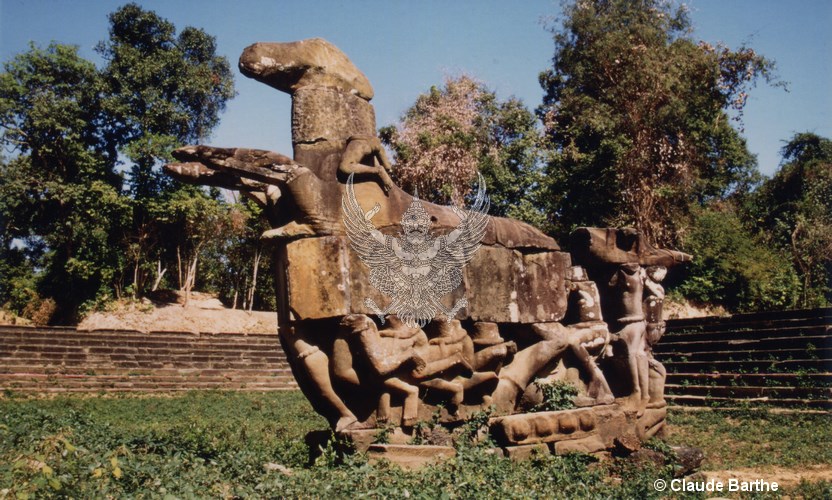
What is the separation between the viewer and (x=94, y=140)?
23.2 m

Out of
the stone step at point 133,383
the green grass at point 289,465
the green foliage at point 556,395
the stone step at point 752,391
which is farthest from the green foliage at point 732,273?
the green foliage at point 556,395

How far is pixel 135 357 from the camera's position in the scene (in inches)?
675

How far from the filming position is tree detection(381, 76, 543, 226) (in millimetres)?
21672

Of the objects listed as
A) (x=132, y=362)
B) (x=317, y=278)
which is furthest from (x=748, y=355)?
(x=132, y=362)

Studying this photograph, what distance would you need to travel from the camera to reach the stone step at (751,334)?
12586 mm

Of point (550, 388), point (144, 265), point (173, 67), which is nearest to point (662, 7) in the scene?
point (173, 67)

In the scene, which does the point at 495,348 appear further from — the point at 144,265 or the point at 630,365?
the point at 144,265

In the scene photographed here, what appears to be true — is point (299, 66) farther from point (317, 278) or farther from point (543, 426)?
point (543, 426)

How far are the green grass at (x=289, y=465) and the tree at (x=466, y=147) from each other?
12438 millimetres

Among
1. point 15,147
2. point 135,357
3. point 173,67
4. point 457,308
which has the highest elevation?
point 173,67

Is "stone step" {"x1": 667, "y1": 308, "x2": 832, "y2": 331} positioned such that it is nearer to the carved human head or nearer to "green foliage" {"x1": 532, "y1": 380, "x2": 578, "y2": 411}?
"green foliage" {"x1": 532, "y1": 380, "x2": 578, "y2": 411}

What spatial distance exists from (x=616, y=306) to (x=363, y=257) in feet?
12.0

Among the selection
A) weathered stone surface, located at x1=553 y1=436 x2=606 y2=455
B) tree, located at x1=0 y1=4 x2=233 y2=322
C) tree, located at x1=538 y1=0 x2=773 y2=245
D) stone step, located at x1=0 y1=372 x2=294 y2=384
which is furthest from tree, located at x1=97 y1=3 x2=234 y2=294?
weathered stone surface, located at x1=553 y1=436 x2=606 y2=455

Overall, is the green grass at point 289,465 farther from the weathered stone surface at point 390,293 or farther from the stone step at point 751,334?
the stone step at point 751,334
